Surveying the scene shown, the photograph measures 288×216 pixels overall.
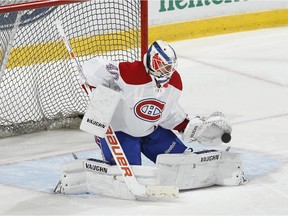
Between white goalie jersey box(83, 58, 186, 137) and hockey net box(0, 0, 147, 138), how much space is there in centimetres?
106

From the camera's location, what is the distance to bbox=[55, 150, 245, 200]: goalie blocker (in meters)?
4.36

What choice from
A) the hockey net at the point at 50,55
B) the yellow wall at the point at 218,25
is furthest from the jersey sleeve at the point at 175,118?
the yellow wall at the point at 218,25

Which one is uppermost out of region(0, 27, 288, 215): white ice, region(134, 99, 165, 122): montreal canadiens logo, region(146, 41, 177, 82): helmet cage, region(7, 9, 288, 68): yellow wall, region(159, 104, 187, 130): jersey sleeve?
region(146, 41, 177, 82): helmet cage

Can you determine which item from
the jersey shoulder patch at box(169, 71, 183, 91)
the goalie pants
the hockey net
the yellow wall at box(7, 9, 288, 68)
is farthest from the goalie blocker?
the yellow wall at box(7, 9, 288, 68)

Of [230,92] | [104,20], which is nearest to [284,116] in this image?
[230,92]

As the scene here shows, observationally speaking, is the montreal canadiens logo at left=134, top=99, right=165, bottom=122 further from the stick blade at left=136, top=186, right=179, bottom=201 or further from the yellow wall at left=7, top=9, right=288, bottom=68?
the yellow wall at left=7, top=9, right=288, bottom=68

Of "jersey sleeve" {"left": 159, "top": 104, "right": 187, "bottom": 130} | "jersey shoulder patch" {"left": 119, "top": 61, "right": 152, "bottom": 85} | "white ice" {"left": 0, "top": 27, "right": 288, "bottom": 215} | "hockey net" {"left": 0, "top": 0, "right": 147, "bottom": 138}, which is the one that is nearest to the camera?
"white ice" {"left": 0, "top": 27, "right": 288, "bottom": 215}

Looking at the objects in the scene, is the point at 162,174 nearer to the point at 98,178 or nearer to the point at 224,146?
the point at 98,178

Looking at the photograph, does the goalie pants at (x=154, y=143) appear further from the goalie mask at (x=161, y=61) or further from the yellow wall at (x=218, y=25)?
the yellow wall at (x=218, y=25)

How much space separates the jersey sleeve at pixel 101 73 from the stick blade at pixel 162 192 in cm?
46

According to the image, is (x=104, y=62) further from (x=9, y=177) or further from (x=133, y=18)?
(x=133, y=18)

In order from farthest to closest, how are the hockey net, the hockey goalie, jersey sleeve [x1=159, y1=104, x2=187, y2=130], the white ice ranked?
the hockey net → jersey sleeve [x1=159, y1=104, x2=187, y2=130] → the hockey goalie → the white ice

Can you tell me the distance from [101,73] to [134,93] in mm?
159

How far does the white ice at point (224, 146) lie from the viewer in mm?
4234
